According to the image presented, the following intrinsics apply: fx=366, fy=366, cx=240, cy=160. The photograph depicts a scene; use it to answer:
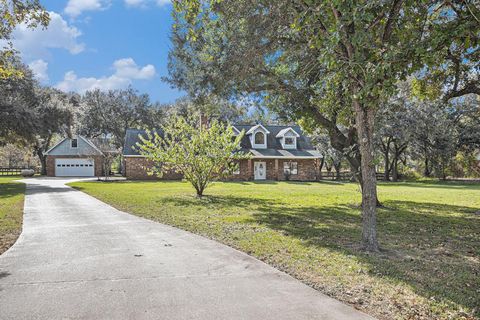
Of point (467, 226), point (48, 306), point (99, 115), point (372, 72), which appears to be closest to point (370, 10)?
point (372, 72)

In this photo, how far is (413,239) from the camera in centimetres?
777

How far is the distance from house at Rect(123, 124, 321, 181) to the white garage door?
26.4 ft

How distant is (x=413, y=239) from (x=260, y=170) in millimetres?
26700

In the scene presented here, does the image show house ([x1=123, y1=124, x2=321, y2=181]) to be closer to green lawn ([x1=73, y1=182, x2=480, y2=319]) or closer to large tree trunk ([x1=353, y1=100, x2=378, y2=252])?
green lawn ([x1=73, y1=182, x2=480, y2=319])

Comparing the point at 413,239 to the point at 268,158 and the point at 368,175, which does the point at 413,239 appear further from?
the point at 268,158

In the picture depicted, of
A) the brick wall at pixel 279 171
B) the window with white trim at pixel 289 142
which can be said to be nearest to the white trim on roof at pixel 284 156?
the brick wall at pixel 279 171

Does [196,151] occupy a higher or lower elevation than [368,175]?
higher

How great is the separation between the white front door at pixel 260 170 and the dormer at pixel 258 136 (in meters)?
1.77

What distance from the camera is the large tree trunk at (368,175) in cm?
648

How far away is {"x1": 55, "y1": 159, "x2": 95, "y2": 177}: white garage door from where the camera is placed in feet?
132

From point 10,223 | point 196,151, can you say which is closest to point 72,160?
point 196,151

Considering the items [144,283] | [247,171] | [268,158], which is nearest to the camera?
[144,283]

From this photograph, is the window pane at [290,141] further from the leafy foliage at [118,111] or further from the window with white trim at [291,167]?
the leafy foliage at [118,111]

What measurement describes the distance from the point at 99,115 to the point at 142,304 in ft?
156
